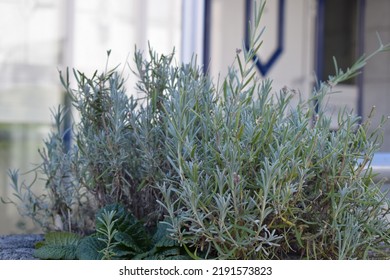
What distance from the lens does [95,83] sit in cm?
232

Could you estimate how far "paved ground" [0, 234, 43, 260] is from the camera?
7.18 ft

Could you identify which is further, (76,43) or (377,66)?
(377,66)

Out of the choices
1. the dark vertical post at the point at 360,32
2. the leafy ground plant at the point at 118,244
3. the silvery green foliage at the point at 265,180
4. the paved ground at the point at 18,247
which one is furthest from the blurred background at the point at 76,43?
the silvery green foliage at the point at 265,180

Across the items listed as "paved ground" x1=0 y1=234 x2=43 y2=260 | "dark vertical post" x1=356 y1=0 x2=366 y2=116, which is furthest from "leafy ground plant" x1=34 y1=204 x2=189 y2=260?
"dark vertical post" x1=356 y1=0 x2=366 y2=116

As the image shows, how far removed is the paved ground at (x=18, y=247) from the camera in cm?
219

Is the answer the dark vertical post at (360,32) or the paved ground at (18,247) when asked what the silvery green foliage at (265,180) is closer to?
the paved ground at (18,247)

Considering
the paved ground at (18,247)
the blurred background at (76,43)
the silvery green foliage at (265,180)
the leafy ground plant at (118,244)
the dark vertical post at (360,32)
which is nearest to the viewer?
the silvery green foliage at (265,180)

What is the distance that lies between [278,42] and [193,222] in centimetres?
423

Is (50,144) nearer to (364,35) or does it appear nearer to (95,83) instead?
(95,83)

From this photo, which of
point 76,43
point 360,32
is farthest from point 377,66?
point 76,43

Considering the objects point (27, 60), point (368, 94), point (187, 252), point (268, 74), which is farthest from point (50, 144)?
point (368, 94)

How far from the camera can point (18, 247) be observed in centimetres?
236

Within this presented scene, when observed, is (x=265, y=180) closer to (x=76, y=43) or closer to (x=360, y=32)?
(x=76, y=43)

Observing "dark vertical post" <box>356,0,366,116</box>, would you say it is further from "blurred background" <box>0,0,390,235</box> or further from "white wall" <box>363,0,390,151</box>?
"blurred background" <box>0,0,390,235</box>
